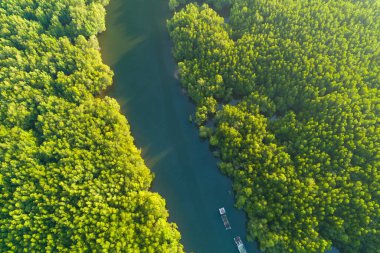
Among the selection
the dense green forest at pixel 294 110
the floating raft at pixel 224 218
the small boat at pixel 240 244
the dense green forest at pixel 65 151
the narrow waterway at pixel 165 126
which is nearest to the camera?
the dense green forest at pixel 65 151

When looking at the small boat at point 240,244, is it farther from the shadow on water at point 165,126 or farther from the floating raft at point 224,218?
the floating raft at point 224,218

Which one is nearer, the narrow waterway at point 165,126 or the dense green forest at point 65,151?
the dense green forest at point 65,151

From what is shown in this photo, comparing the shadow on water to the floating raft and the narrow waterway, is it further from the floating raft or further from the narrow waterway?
the floating raft

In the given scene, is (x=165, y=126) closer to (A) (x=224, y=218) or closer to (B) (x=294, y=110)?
(A) (x=224, y=218)

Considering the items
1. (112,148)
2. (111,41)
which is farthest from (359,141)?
(111,41)

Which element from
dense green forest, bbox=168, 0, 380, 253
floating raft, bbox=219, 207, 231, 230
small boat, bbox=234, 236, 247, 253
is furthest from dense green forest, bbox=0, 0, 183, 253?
dense green forest, bbox=168, 0, 380, 253

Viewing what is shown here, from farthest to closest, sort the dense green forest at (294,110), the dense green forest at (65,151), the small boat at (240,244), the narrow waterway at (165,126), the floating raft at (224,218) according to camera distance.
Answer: the narrow waterway at (165,126) < the floating raft at (224,218) < the small boat at (240,244) < the dense green forest at (294,110) < the dense green forest at (65,151)

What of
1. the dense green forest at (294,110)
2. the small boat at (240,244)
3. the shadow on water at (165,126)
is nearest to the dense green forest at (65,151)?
the shadow on water at (165,126)
